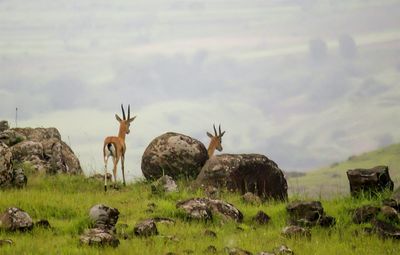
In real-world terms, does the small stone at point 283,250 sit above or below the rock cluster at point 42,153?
below

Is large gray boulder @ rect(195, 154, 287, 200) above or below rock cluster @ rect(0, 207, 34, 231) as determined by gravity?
above

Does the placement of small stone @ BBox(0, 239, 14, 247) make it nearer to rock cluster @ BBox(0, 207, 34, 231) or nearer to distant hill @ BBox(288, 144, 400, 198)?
rock cluster @ BBox(0, 207, 34, 231)

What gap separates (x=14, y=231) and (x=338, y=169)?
11563cm

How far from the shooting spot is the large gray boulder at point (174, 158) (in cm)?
2736

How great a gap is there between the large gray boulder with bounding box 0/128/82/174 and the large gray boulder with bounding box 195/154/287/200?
7.13m

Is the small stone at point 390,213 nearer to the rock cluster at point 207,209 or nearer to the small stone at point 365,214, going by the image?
the small stone at point 365,214

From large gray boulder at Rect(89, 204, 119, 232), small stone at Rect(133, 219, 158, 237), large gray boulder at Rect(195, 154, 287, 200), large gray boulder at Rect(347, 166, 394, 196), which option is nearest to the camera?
small stone at Rect(133, 219, 158, 237)

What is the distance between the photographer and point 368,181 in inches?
886

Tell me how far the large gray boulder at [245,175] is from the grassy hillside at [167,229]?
3.08ft

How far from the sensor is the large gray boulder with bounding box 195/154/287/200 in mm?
24922

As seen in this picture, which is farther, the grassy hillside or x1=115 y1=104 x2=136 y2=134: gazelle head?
x1=115 y1=104 x2=136 y2=134: gazelle head

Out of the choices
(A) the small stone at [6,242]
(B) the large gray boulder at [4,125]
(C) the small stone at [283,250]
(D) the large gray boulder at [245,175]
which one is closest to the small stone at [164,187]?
(D) the large gray boulder at [245,175]

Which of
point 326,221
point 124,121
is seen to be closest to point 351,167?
point 124,121

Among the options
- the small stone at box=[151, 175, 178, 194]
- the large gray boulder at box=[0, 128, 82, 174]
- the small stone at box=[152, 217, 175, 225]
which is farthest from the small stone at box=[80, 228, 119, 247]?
the large gray boulder at box=[0, 128, 82, 174]
